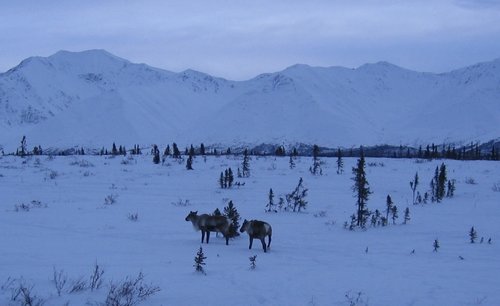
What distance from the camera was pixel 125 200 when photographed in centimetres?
2166

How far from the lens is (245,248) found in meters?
12.9

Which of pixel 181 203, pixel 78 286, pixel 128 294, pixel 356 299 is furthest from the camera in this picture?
pixel 181 203

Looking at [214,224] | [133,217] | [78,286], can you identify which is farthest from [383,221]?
[78,286]

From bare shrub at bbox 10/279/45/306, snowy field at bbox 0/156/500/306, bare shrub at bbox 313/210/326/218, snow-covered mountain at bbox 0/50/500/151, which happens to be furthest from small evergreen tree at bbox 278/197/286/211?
snow-covered mountain at bbox 0/50/500/151

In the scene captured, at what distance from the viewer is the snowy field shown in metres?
8.44

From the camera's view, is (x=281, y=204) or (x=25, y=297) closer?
(x=25, y=297)

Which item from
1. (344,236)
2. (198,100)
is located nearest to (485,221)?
(344,236)

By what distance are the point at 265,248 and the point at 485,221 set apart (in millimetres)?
10114

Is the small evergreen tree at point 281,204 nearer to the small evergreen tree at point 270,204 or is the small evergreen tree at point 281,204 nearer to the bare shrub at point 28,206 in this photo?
the small evergreen tree at point 270,204

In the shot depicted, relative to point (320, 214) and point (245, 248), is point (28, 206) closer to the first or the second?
point (245, 248)

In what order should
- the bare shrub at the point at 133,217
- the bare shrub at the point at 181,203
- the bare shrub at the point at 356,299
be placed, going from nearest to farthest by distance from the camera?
the bare shrub at the point at 356,299
the bare shrub at the point at 133,217
the bare shrub at the point at 181,203

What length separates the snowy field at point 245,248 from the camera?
8438mm

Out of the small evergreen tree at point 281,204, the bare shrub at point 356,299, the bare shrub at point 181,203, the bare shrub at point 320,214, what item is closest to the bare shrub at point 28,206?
the bare shrub at point 181,203

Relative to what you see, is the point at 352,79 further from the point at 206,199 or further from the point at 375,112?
the point at 206,199
